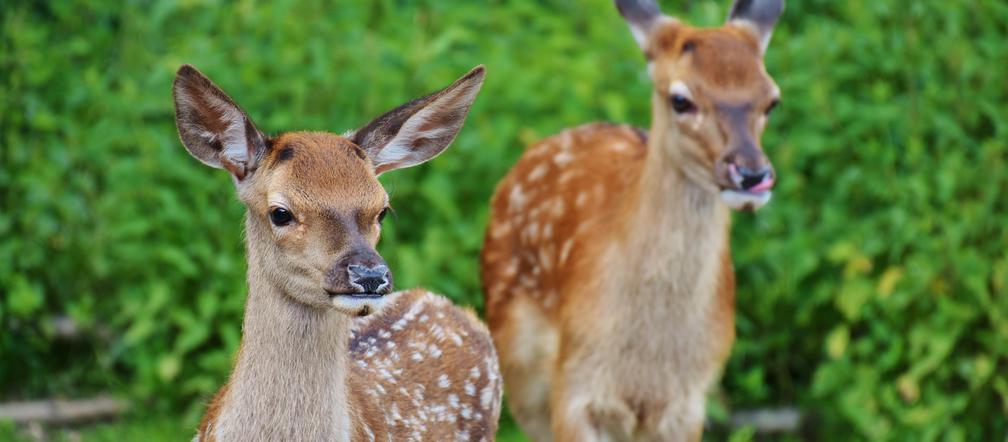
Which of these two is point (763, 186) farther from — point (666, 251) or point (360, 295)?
point (360, 295)

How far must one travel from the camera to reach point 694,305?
625 centimetres

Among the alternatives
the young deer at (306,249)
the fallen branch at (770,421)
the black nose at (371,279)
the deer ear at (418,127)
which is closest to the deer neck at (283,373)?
the young deer at (306,249)

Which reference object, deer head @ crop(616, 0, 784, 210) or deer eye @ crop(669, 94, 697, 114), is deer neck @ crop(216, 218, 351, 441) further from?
deer eye @ crop(669, 94, 697, 114)

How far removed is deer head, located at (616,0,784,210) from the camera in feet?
19.1

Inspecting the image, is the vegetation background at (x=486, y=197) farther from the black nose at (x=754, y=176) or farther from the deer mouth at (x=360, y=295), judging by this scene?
the deer mouth at (x=360, y=295)

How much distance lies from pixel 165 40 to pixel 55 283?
1.32m

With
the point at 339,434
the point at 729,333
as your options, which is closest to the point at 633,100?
the point at 729,333

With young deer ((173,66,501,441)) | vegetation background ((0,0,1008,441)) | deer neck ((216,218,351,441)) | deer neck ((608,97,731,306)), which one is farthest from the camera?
vegetation background ((0,0,1008,441))

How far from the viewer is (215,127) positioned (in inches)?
186

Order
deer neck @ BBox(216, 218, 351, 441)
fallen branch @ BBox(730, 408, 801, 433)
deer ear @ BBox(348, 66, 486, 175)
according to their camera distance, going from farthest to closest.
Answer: fallen branch @ BBox(730, 408, 801, 433)
deer ear @ BBox(348, 66, 486, 175)
deer neck @ BBox(216, 218, 351, 441)

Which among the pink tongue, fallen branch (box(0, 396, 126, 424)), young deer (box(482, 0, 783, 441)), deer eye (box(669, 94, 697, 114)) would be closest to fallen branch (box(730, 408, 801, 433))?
young deer (box(482, 0, 783, 441))

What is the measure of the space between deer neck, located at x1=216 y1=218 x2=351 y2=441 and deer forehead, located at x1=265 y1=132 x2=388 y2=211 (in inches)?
6.8

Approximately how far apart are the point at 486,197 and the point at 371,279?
354cm

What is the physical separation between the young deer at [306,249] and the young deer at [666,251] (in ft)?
4.18
